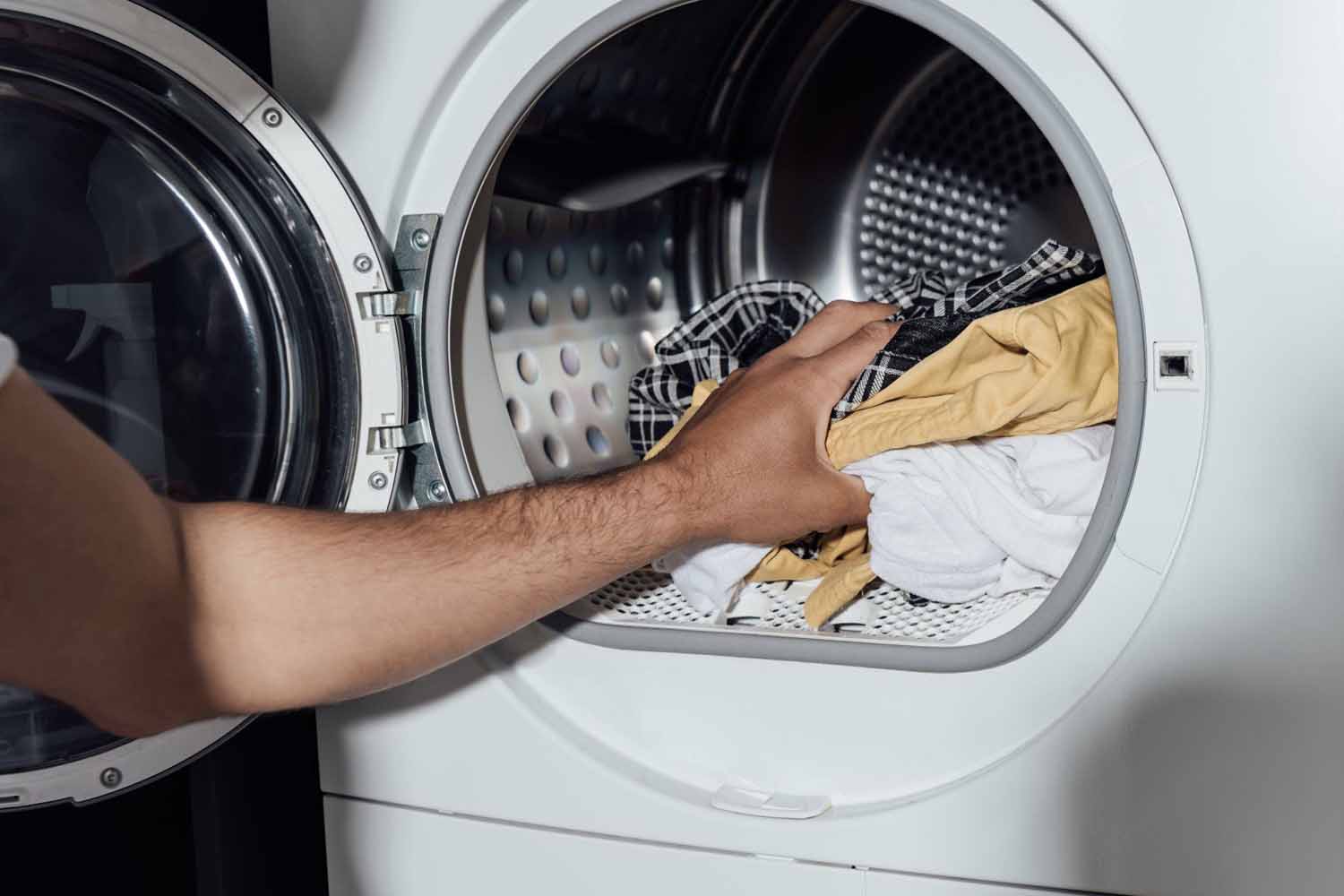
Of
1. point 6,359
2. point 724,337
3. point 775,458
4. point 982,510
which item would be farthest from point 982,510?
point 6,359

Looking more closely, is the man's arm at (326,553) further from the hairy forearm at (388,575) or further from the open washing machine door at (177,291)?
the open washing machine door at (177,291)

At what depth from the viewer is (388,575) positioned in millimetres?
736

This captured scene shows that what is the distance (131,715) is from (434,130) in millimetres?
409

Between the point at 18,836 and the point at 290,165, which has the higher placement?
the point at 290,165

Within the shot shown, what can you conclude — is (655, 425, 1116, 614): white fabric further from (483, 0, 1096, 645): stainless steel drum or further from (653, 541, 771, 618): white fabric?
(483, 0, 1096, 645): stainless steel drum

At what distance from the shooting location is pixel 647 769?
0.83m

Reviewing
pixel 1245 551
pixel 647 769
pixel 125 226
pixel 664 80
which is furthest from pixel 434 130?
pixel 1245 551

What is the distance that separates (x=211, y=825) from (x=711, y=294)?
26.2 inches

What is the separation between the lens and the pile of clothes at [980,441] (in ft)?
2.46

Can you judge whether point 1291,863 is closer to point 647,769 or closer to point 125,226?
point 647,769

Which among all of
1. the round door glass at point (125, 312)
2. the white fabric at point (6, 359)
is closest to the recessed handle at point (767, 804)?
the round door glass at point (125, 312)

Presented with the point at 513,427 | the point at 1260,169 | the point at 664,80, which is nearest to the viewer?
the point at 1260,169

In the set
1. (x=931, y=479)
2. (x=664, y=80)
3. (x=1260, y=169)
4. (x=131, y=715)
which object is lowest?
(x=131, y=715)

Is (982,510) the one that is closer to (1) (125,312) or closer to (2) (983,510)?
(2) (983,510)
